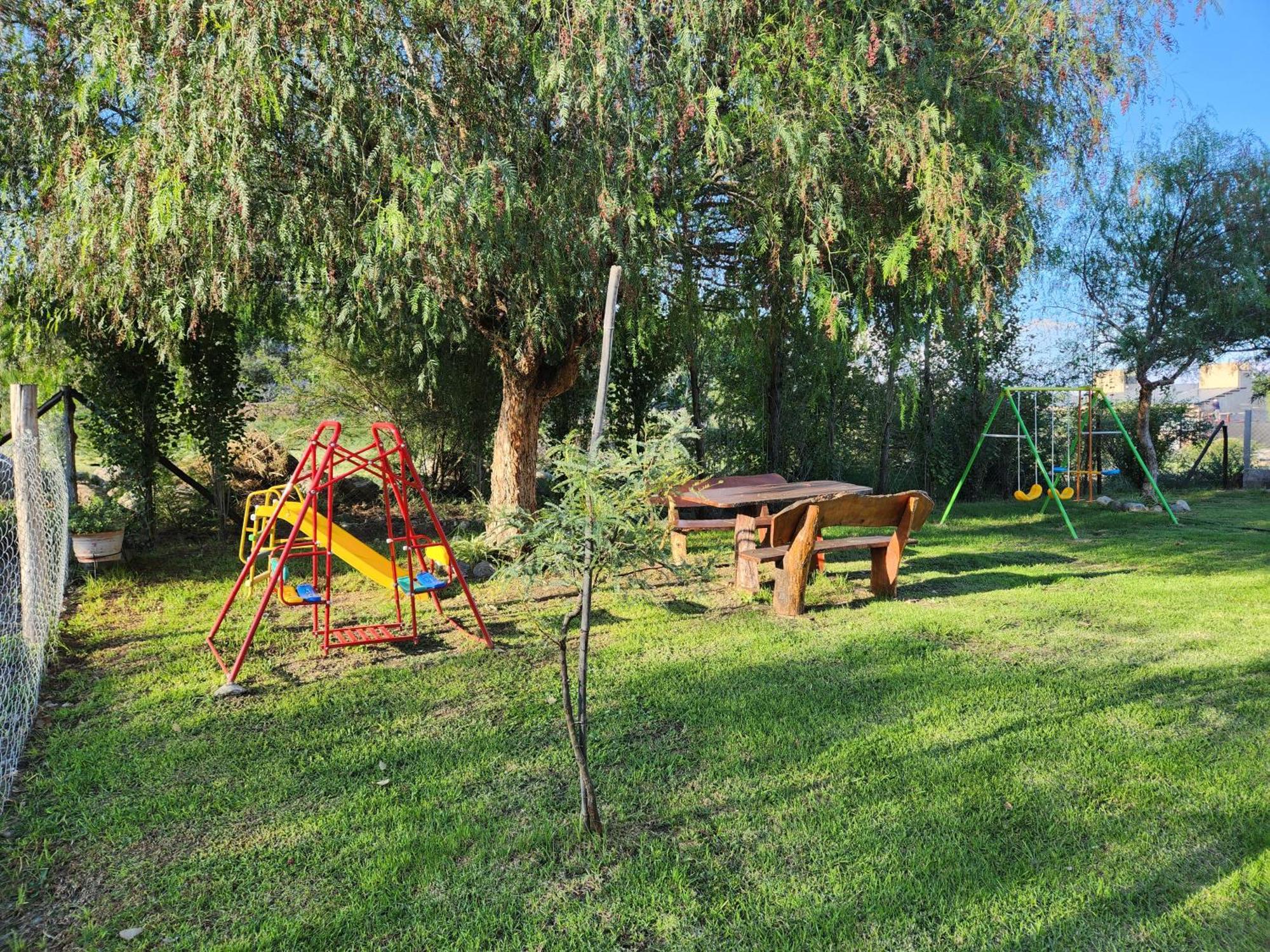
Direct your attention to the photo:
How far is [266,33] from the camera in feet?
15.5

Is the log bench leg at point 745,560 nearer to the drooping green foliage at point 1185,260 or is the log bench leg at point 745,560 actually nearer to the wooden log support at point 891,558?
the wooden log support at point 891,558

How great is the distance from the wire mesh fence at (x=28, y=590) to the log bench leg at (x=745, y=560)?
14.3 feet

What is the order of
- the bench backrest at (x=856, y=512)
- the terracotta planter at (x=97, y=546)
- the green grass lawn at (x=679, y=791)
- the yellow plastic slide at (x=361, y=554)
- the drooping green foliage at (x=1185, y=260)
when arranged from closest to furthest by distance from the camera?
the green grass lawn at (x=679, y=791) → the yellow plastic slide at (x=361, y=554) → the bench backrest at (x=856, y=512) → the terracotta planter at (x=97, y=546) → the drooping green foliage at (x=1185, y=260)

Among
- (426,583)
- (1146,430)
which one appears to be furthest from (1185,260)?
(426,583)

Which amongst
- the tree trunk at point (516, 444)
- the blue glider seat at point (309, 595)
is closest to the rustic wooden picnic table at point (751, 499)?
the tree trunk at point (516, 444)

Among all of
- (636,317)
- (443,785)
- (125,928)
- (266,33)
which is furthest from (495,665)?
(266,33)

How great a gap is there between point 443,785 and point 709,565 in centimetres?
136

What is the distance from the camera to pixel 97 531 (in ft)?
23.1

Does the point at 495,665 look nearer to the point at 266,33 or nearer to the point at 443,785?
the point at 443,785

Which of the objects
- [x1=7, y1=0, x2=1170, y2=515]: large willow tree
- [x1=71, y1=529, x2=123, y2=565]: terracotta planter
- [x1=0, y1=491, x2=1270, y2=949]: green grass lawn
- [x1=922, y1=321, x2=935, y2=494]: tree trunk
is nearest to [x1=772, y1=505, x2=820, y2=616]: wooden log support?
[x1=0, y1=491, x2=1270, y2=949]: green grass lawn

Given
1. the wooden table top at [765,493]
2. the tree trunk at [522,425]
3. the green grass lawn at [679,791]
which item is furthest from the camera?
the tree trunk at [522,425]

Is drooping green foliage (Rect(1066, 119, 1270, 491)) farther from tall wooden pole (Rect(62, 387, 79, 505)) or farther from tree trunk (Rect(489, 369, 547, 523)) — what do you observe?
tall wooden pole (Rect(62, 387, 79, 505))

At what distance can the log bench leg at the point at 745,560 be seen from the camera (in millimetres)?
6168

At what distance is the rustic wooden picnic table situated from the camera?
6.23m
